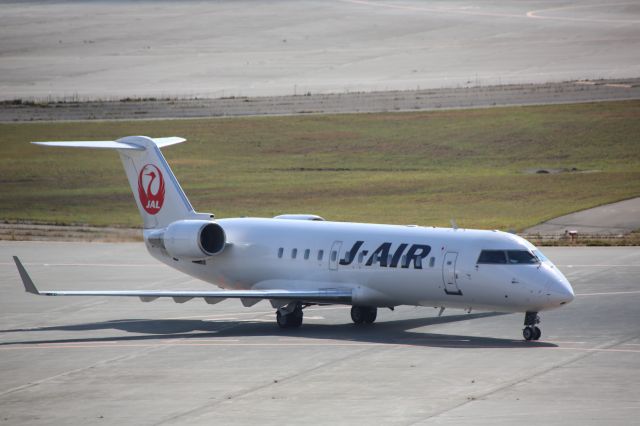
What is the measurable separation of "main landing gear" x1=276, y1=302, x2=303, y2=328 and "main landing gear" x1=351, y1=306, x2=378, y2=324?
5.41 feet

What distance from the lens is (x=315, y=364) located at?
31.2 metres

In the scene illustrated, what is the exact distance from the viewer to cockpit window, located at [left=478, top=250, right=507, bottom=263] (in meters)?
33.7

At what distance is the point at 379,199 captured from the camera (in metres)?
69.1

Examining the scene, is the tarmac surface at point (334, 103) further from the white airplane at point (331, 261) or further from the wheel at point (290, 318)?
the wheel at point (290, 318)

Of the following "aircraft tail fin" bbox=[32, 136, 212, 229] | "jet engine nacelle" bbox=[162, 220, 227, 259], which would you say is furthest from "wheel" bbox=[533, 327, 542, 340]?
"aircraft tail fin" bbox=[32, 136, 212, 229]

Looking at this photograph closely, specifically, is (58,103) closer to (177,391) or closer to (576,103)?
(576,103)

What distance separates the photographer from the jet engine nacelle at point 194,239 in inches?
1551

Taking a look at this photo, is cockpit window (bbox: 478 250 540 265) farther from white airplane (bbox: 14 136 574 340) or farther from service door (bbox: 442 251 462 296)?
service door (bbox: 442 251 462 296)

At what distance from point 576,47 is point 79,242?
2741 inches

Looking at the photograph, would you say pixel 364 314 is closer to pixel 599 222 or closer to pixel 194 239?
pixel 194 239

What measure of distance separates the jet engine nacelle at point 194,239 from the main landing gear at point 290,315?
370cm

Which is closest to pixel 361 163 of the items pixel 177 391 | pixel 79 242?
pixel 79 242

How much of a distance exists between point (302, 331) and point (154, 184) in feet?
27.1

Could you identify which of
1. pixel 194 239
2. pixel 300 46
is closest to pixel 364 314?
pixel 194 239
